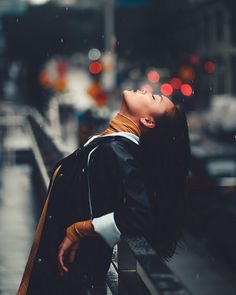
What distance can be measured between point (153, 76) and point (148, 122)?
68.4 meters

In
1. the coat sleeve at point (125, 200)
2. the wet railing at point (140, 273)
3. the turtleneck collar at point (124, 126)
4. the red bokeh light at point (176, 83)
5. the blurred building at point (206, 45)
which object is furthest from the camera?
the red bokeh light at point (176, 83)

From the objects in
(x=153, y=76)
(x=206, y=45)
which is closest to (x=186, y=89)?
(x=206, y=45)

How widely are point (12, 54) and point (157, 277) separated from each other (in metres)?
62.3

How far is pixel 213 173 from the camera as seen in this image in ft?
61.3

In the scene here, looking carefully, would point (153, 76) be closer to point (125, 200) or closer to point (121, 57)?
point (121, 57)

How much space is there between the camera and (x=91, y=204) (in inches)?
145

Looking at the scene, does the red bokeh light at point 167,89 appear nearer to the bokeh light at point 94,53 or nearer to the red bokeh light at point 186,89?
the red bokeh light at point 186,89

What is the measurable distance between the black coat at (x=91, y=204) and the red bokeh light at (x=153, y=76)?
67391 mm

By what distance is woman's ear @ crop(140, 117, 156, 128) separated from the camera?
3.80 metres

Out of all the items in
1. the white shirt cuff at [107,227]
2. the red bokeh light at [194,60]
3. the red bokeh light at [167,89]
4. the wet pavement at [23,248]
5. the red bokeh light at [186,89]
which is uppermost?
the white shirt cuff at [107,227]

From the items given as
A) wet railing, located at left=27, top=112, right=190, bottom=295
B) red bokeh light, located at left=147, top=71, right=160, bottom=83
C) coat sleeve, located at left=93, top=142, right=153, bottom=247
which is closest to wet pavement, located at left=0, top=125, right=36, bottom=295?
wet railing, located at left=27, top=112, right=190, bottom=295

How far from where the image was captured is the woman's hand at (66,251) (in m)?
3.63

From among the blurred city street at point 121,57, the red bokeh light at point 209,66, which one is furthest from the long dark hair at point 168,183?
the red bokeh light at point 209,66

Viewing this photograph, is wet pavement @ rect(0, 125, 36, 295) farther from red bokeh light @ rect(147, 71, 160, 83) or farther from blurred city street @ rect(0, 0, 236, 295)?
red bokeh light @ rect(147, 71, 160, 83)
